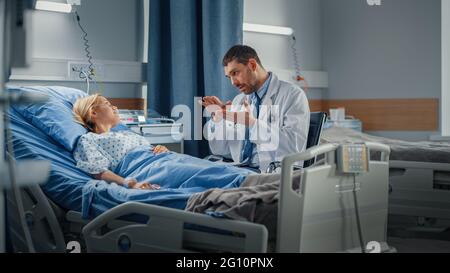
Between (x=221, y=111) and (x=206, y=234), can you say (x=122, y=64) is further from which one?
(x=206, y=234)

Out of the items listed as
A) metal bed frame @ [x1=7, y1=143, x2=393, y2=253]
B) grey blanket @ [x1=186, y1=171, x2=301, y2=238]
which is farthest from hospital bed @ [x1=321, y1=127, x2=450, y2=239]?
grey blanket @ [x1=186, y1=171, x2=301, y2=238]

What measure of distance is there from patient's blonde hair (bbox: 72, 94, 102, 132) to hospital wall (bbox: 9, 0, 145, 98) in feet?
2.06

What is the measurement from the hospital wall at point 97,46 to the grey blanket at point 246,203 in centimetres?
179

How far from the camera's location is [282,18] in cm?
540

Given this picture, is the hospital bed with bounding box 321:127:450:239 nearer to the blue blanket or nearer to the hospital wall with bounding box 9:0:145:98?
the blue blanket

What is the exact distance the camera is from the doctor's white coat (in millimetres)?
3248

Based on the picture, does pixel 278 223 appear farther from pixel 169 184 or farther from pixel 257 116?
pixel 257 116

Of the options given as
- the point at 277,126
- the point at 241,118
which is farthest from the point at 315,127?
the point at 241,118

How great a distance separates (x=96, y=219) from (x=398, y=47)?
359 cm

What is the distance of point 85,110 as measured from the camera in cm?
316

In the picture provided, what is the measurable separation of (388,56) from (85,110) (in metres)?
3.02

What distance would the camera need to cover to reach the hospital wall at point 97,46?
12.5 feet

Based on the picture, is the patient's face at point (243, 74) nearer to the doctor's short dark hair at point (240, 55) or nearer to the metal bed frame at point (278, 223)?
the doctor's short dark hair at point (240, 55)

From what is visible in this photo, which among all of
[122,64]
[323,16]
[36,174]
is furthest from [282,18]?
[36,174]
